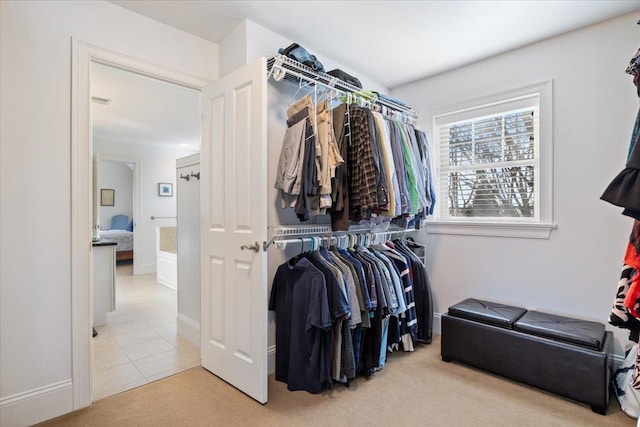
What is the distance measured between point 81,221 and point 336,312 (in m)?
1.61

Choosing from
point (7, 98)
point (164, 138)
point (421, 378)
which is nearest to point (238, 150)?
point (7, 98)

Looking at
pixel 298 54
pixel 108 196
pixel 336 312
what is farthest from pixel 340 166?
pixel 108 196

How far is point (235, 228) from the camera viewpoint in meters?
2.17

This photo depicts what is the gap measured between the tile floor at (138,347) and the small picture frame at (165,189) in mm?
2627

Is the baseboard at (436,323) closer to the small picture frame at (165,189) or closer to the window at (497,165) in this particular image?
the window at (497,165)

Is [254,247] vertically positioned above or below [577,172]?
below

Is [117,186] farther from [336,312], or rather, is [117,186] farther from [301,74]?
[336,312]

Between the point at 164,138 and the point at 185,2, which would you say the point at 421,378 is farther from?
the point at 164,138

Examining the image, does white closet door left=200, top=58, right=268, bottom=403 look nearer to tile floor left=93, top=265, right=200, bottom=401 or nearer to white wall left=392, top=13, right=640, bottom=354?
tile floor left=93, top=265, right=200, bottom=401

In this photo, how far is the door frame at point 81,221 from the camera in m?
1.93

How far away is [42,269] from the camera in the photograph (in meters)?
1.85

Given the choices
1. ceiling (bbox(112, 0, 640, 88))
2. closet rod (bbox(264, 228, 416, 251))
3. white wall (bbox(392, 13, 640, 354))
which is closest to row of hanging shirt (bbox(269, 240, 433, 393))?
closet rod (bbox(264, 228, 416, 251))

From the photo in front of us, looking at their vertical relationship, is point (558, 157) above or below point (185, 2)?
below

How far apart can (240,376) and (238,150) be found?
1.46 metres
